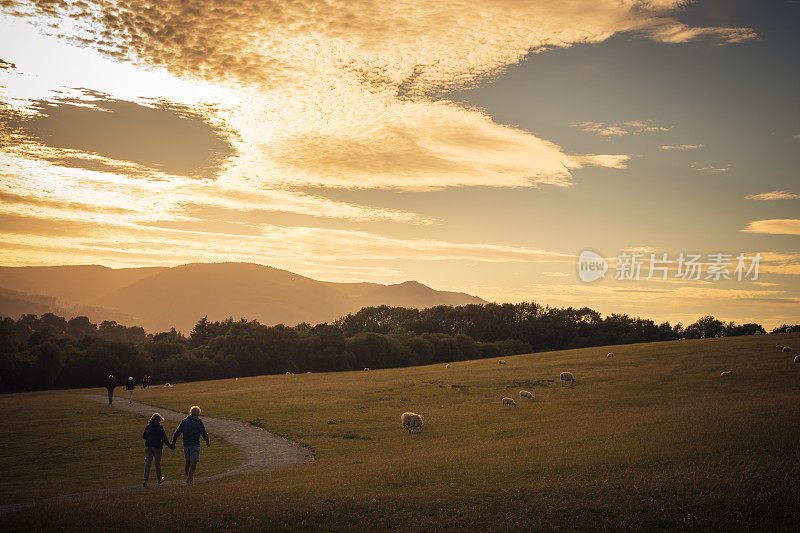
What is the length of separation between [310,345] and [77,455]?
90.7 m

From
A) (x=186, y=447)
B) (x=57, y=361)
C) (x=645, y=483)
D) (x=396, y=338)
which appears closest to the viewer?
(x=645, y=483)

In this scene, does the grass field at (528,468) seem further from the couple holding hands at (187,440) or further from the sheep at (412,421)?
the couple holding hands at (187,440)

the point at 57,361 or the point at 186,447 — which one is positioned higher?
the point at 186,447

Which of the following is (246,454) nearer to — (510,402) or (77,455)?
(77,455)

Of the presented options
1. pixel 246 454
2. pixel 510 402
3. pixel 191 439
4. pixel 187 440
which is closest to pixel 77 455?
pixel 246 454

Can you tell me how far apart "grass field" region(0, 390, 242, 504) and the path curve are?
1.04 metres

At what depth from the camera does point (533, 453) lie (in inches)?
1124

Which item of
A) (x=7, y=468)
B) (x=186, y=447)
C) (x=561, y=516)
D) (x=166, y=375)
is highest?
(x=561, y=516)

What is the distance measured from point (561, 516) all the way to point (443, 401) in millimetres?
38750

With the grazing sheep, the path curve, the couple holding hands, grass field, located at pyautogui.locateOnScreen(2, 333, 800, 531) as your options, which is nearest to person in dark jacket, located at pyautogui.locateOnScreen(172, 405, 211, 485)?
the couple holding hands

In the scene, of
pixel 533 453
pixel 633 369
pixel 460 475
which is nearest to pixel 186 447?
pixel 460 475

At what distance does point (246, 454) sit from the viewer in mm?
36250

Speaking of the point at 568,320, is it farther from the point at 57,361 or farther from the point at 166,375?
the point at 57,361

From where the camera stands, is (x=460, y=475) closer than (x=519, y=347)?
Yes
